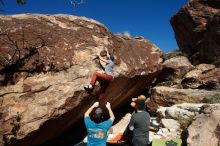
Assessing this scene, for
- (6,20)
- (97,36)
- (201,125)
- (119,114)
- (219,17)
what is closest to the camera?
(201,125)

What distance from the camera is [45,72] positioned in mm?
8094

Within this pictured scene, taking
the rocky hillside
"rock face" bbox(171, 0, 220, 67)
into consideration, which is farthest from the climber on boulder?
"rock face" bbox(171, 0, 220, 67)

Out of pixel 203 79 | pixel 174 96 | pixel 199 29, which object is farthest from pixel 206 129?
pixel 199 29

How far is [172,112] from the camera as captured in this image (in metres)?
10.1

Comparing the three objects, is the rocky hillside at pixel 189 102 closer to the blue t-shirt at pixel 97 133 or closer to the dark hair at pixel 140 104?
the dark hair at pixel 140 104

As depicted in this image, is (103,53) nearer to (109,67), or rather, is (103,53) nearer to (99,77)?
(109,67)

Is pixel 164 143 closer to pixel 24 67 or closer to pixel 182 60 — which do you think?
pixel 24 67

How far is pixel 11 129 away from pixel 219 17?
11.8m

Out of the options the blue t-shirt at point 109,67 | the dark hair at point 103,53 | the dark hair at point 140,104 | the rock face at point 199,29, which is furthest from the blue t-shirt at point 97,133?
the rock face at point 199,29

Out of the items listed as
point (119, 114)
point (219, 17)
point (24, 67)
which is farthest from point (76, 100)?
point (219, 17)

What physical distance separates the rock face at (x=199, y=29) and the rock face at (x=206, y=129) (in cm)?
966

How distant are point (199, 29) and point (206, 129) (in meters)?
12.6

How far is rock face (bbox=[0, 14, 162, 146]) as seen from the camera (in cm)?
763

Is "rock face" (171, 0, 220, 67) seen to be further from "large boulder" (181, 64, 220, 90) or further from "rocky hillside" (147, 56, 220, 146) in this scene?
"large boulder" (181, 64, 220, 90)
